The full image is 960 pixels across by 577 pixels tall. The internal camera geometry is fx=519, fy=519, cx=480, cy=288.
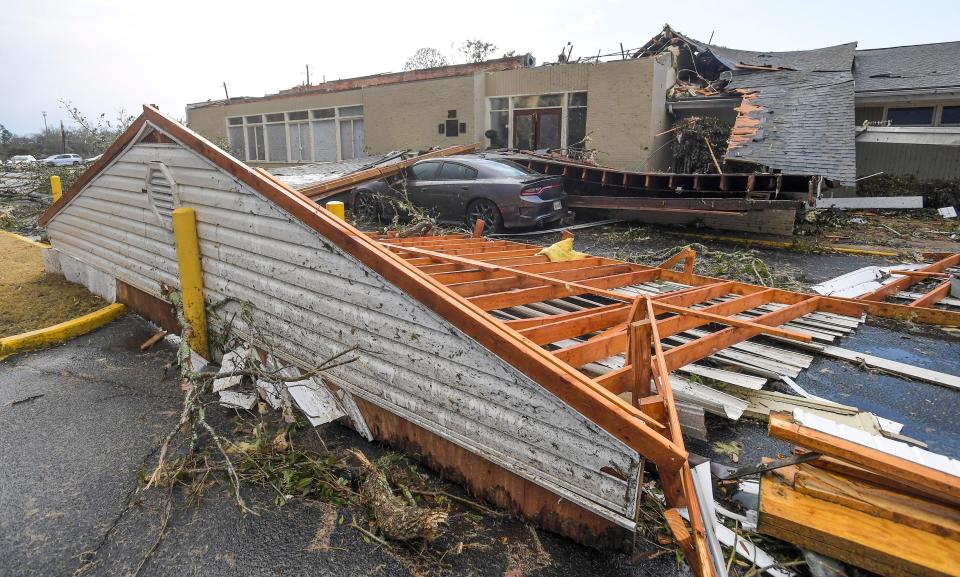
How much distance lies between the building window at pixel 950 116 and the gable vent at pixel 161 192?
18.6 m

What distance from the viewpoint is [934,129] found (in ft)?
39.0

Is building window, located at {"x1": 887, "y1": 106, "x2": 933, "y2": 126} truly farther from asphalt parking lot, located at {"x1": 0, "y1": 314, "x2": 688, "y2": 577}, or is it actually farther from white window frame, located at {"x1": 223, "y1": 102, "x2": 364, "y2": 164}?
white window frame, located at {"x1": 223, "y1": 102, "x2": 364, "y2": 164}

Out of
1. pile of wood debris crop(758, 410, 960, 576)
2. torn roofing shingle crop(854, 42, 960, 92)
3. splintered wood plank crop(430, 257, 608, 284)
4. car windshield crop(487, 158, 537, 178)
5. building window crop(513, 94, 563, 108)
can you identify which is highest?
torn roofing shingle crop(854, 42, 960, 92)

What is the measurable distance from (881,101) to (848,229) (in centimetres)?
541

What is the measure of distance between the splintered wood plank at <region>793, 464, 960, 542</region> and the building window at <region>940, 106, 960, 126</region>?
56.2ft

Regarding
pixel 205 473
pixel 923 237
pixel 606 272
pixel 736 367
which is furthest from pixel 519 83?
pixel 205 473

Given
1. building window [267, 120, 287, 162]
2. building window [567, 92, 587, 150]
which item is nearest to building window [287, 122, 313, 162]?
building window [267, 120, 287, 162]

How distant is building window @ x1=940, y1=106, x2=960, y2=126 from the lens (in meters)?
14.1

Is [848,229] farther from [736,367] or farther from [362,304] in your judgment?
[362,304]

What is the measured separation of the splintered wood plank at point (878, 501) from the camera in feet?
6.59

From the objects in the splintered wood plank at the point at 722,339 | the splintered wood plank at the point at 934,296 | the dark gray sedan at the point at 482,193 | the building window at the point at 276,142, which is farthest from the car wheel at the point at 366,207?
the building window at the point at 276,142

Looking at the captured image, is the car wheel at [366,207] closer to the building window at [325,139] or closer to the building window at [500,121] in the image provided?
the building window at [500,121]

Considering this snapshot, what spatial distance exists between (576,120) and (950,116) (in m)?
10.1

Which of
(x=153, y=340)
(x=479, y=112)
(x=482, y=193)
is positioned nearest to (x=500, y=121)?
(x=479, y=112)
